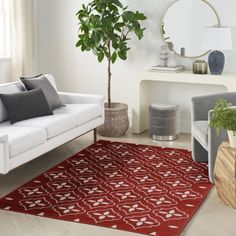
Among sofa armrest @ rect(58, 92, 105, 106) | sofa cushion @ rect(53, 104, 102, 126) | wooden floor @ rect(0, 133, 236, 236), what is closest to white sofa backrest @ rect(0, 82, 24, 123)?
sofa cushion @ rect(53, 104, 102, 126)

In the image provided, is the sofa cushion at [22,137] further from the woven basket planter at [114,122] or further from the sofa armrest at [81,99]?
the woven basket planter at [114,122]

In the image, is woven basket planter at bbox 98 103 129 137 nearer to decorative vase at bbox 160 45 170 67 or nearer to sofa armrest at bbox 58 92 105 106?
sofa armrest at bbox 58 92 105 106

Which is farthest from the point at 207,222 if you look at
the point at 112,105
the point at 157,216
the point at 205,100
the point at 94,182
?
the point at 112,105

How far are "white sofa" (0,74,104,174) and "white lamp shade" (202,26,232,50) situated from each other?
1346 millimetres

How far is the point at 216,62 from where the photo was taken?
608 centimetres

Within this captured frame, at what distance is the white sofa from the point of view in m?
4.38

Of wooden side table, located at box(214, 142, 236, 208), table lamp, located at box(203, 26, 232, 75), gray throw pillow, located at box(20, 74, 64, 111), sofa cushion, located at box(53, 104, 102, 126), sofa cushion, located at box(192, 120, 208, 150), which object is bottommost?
wooden side table, located at box(214, 142, 236, 208)

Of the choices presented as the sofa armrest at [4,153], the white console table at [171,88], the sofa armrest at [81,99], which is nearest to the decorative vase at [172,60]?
the white console table at [171,88]

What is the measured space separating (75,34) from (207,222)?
3925 mm

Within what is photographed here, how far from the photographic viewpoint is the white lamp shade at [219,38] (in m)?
5.75

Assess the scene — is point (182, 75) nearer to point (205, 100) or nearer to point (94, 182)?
point (205, 100)

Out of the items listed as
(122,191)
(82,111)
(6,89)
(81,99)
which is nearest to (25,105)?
(6,89)

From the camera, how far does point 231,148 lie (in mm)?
4113

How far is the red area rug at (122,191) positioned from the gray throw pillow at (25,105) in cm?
57
